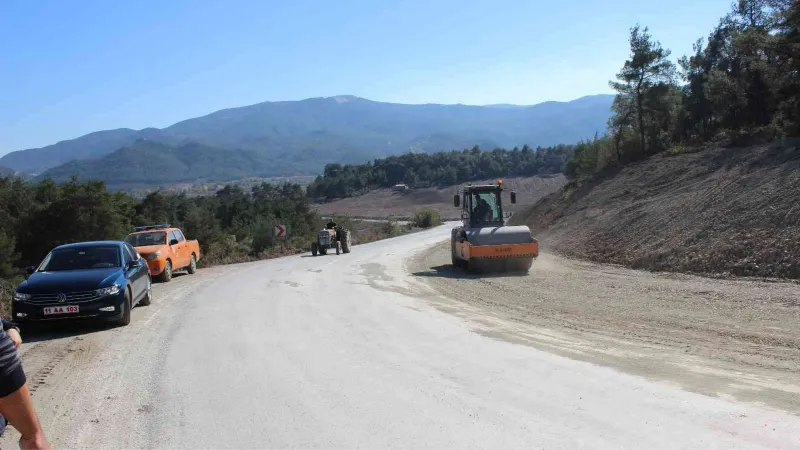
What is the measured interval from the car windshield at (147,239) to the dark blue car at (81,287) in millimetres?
8366

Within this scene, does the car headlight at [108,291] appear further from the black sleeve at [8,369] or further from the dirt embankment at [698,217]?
the dirt embankment at [698,217]

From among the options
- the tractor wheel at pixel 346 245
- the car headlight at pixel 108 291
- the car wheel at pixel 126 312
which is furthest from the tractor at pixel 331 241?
the car headlight at pixel 108 291

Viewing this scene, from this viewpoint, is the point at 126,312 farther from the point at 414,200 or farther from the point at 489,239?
the point at 414,200

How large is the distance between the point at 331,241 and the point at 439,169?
103 metres

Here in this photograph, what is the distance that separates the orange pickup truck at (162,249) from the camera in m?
19.8

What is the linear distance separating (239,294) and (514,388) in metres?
10.8

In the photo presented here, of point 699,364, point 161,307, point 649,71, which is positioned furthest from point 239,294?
point 649,71

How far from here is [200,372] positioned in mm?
7844

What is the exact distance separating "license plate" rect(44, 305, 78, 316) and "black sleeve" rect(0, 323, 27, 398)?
7.80 meters

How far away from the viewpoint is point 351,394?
6691 mm

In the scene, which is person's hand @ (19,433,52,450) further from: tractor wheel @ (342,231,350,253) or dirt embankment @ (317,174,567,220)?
dirt embankment @ (317,174,567,220)

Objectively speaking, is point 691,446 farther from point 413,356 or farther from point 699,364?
point 413,356

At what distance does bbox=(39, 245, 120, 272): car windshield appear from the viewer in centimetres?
1219

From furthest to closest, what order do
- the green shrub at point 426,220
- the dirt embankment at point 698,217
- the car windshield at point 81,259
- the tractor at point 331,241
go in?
the green shrub at point 426,220 → the tractor at point 331,241 → the dirt embankment at point 698,217 → the car windshield at point 81,259
